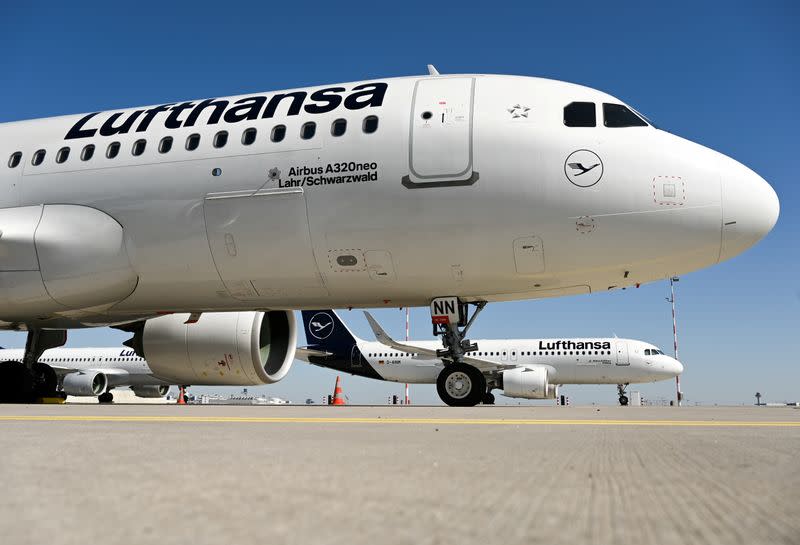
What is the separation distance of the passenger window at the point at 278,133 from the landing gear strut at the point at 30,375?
5.43 meters

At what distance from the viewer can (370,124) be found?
7.92 meters

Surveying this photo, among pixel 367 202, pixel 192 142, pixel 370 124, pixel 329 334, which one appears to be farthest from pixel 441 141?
pixel 329 334

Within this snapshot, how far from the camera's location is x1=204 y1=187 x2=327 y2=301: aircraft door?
26.0ft

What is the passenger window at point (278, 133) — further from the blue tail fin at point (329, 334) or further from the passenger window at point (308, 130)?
the blue tail fin at point (329, 334)

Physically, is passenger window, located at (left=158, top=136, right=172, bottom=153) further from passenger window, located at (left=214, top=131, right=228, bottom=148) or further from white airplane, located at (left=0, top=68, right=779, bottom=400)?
passenger window, located at (left=214, top=131, right=228, bottom=148)

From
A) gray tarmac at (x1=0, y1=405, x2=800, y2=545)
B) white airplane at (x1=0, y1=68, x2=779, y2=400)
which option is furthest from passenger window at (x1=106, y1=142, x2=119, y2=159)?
gray tarmac at (x1=0, y1=405, x2=800, y2=545)

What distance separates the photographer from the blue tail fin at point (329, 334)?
29.2 m

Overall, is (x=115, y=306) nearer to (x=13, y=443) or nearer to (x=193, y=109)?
(x=193, y=109)

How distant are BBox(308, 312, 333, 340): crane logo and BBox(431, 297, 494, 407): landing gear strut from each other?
21.0 m

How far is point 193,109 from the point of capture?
8.94m

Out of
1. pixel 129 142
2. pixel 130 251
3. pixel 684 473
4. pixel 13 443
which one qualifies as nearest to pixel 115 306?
pixel 130 251

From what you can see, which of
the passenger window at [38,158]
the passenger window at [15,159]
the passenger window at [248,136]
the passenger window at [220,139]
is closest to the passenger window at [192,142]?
the passenger window at [220,139]

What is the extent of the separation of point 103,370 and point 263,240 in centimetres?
2327

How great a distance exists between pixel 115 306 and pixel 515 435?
7.44 meters
